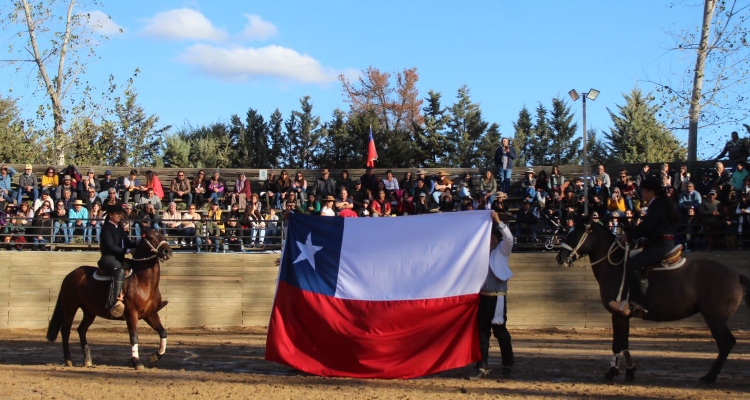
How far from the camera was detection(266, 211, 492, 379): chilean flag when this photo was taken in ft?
35.9

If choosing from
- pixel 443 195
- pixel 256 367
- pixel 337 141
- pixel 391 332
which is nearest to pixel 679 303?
pixel 391 332

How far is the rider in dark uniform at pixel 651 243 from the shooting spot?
10773 mm

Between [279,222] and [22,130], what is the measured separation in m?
22.5

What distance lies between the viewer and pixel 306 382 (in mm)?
10703

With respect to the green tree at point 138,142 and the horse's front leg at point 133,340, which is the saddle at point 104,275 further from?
the green tree at point 138,142

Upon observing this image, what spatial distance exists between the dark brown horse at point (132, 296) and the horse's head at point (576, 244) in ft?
20.5

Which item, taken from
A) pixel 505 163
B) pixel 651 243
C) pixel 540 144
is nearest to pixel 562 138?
pixel 540 144

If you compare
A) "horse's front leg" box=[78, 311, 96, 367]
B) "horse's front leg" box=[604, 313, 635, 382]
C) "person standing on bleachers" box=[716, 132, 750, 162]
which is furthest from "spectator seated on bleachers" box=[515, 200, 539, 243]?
"horse's front leg" box=[78, 311, 96, 367]

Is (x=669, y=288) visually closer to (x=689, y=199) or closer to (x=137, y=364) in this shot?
(x=137, y=364)

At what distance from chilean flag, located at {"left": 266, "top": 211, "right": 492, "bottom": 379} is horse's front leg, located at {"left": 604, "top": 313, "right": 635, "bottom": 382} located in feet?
6.28

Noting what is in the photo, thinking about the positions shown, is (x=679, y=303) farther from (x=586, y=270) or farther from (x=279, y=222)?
(x=279, y=222)

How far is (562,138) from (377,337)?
134ft

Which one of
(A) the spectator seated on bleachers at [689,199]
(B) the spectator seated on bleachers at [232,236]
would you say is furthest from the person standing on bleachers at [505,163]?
(B) the spectator seated on bleachers at [232,236]

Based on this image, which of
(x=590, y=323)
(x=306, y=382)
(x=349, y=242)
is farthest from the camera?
(x=590, y=323)
